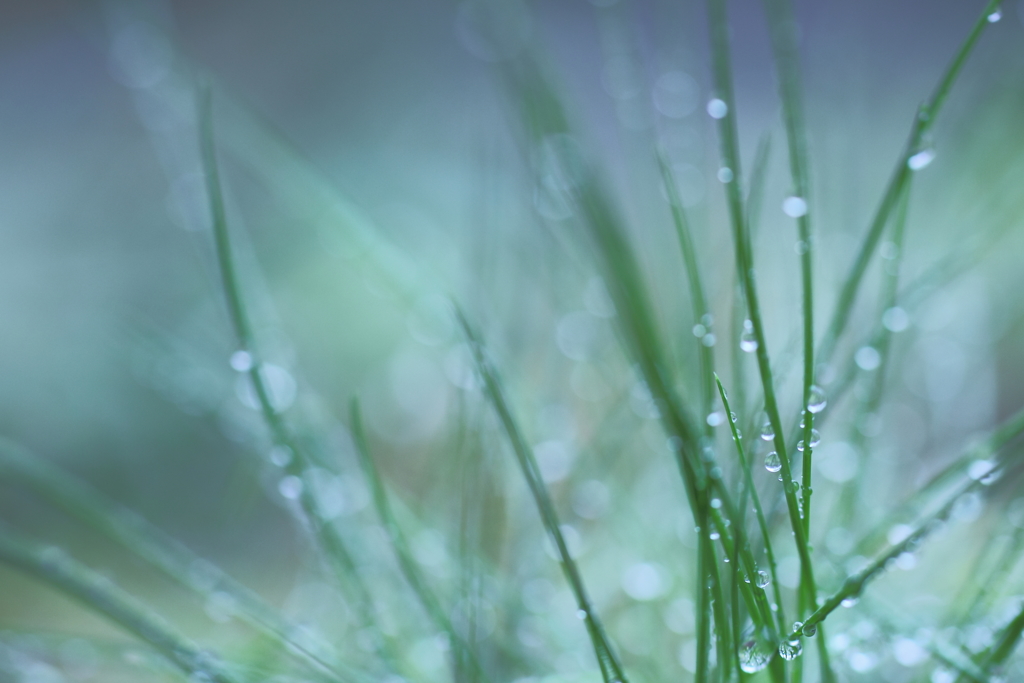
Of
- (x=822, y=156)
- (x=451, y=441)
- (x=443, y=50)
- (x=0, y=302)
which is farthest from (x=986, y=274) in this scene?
(x=0, y=302)

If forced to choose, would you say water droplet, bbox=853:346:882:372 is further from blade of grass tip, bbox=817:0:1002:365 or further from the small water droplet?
the small water droplet

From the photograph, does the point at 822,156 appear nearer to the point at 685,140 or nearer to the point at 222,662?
the point at 685,140

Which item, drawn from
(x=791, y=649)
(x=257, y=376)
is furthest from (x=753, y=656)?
(x=257, y=376)

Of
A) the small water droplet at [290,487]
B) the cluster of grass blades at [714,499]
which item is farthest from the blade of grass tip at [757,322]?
the small water droplet at [290,487]

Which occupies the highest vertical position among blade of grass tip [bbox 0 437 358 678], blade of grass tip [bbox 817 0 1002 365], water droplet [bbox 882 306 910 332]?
water droplet [bbox 882 306 910 332]

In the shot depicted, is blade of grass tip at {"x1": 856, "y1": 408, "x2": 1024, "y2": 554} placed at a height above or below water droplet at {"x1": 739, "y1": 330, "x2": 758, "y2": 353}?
below

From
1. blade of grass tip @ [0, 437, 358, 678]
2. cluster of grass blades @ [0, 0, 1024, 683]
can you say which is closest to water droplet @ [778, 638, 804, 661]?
cluster of grass blades @ [0, 0, 1024, 683]
